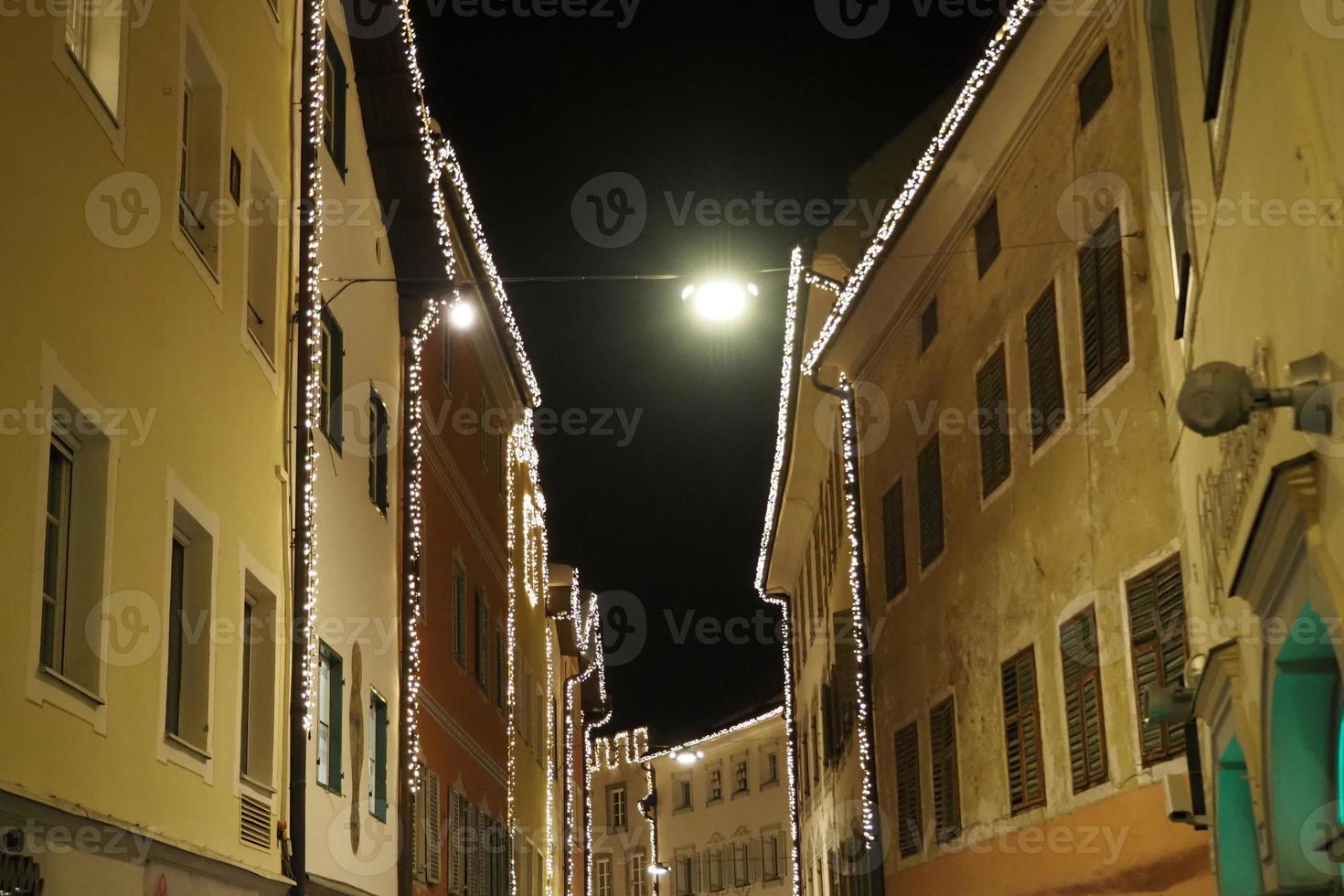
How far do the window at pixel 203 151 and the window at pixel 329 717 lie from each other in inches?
183

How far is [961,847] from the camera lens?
20.0 m

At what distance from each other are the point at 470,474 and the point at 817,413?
7163mm

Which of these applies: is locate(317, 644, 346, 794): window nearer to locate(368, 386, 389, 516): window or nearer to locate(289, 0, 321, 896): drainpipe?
locate(289, 0, 321, 896): drainpipe

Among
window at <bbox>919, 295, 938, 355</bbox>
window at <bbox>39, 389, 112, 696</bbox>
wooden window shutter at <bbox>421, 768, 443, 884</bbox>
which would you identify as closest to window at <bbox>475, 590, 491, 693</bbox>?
wooden window shutter at <bbox>421, 768, 443, 884</bbox>

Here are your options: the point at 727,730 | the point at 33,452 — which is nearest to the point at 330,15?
the point at 33,452

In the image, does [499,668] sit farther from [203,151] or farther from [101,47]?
[101,47]

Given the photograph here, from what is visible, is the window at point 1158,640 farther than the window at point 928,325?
No

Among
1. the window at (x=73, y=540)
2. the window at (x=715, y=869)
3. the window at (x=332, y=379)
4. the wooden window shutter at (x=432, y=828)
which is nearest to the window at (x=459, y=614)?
the wooden window shutter at (x=432, y=828)

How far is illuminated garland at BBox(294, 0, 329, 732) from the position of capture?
47.2 feet

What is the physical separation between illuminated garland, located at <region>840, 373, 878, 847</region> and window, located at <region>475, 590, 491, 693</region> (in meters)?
5.61

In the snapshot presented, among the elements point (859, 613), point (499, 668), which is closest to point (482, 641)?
point (499, 668)

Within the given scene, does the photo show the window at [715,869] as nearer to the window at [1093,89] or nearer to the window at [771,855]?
the window at [771,855]

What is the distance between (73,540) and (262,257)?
5084 millimetres

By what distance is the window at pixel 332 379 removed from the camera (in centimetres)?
1656
